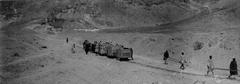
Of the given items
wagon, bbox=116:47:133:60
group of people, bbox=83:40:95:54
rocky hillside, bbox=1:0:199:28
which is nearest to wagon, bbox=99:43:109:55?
group of people, bbox=83:40:95:54

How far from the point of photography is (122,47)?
35.1 metres

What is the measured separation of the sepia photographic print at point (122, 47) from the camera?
2550cm

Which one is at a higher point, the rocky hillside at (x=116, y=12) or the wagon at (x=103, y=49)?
the rocky hillside at (x=116, y=12)

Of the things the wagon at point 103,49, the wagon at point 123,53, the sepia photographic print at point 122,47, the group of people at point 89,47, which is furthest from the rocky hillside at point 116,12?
the wagon at point 123,53

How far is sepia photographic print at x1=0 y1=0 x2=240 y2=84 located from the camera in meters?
25.5

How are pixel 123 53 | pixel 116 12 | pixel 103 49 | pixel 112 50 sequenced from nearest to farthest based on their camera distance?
pixel 123 53, pixel 112 50, pixel 103 49, pixel 116 12

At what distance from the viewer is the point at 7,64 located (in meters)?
29.0

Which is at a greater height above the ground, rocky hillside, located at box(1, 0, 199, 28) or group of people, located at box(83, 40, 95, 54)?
rocky hillside, located at box(1, 0, 199, 28)

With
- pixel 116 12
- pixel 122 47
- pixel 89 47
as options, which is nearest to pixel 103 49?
pixel 89 47

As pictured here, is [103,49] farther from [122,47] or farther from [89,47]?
→ [122,47]

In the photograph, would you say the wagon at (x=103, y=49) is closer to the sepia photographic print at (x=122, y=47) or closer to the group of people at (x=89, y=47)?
the sepia photographic print at (x=122, y=47)

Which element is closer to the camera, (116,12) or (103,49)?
(103,49)

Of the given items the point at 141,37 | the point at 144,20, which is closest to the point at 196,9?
the point at 144,20

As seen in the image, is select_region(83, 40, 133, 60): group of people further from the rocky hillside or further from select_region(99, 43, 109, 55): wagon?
the rocky hillside
